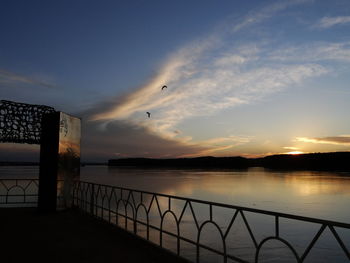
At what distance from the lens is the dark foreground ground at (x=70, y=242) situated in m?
6.61

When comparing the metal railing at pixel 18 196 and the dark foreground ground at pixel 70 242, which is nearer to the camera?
the dark foreground ground at pixel 70 242

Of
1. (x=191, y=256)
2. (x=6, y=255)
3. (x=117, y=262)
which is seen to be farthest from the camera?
(x=191, y=256)

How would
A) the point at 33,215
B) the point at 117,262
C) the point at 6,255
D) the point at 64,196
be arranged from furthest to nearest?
the point at 64,196, the point at 33,215, the point at 6,255, the point at 117,262

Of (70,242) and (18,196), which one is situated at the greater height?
(70,242)

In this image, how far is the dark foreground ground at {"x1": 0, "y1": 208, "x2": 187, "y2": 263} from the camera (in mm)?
6605

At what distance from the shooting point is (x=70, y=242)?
310 inches

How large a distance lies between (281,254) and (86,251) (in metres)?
11.2

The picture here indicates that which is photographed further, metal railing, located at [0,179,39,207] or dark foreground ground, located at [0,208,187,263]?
metal railing, located at [0,179,39,207]

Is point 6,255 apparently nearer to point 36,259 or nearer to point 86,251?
point 36,259

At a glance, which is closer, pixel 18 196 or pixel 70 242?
pixel 70 242

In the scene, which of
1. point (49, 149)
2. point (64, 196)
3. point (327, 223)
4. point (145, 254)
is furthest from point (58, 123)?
point (327, 223)

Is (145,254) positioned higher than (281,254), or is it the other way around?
(145,254)

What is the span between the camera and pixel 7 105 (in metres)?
18.6

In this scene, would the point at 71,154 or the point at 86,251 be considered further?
the point at 71,154
